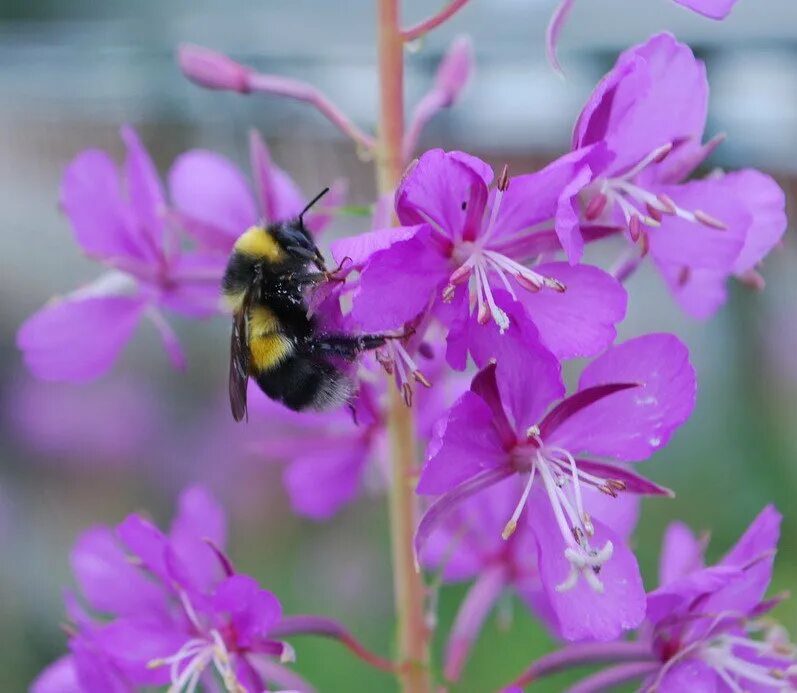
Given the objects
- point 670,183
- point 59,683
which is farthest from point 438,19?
point 59,683

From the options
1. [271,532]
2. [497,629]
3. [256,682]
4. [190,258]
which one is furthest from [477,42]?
[256,682]

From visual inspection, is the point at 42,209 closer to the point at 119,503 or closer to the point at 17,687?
the point at 119,503

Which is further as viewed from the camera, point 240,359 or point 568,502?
point 240,359

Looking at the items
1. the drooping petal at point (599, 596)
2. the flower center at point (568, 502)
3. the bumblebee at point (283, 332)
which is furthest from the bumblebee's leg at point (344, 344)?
the drooping petal at point (599, 596)

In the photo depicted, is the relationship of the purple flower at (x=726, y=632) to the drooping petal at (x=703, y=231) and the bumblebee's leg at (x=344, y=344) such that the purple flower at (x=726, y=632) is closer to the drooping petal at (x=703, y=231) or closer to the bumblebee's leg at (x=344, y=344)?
the drooping petal at (x=703, y=231)

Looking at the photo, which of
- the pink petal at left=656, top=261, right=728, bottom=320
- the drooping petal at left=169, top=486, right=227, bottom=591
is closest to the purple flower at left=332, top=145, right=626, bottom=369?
the pink petal at left=656, top=261, right=728, bottom=320

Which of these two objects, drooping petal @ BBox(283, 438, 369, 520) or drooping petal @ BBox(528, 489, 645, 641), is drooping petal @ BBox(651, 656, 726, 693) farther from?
drooping petal @ BBox(283, 438, 369, 520)

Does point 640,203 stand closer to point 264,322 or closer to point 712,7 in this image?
point 712,7

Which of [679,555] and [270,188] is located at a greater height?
[270,188]
